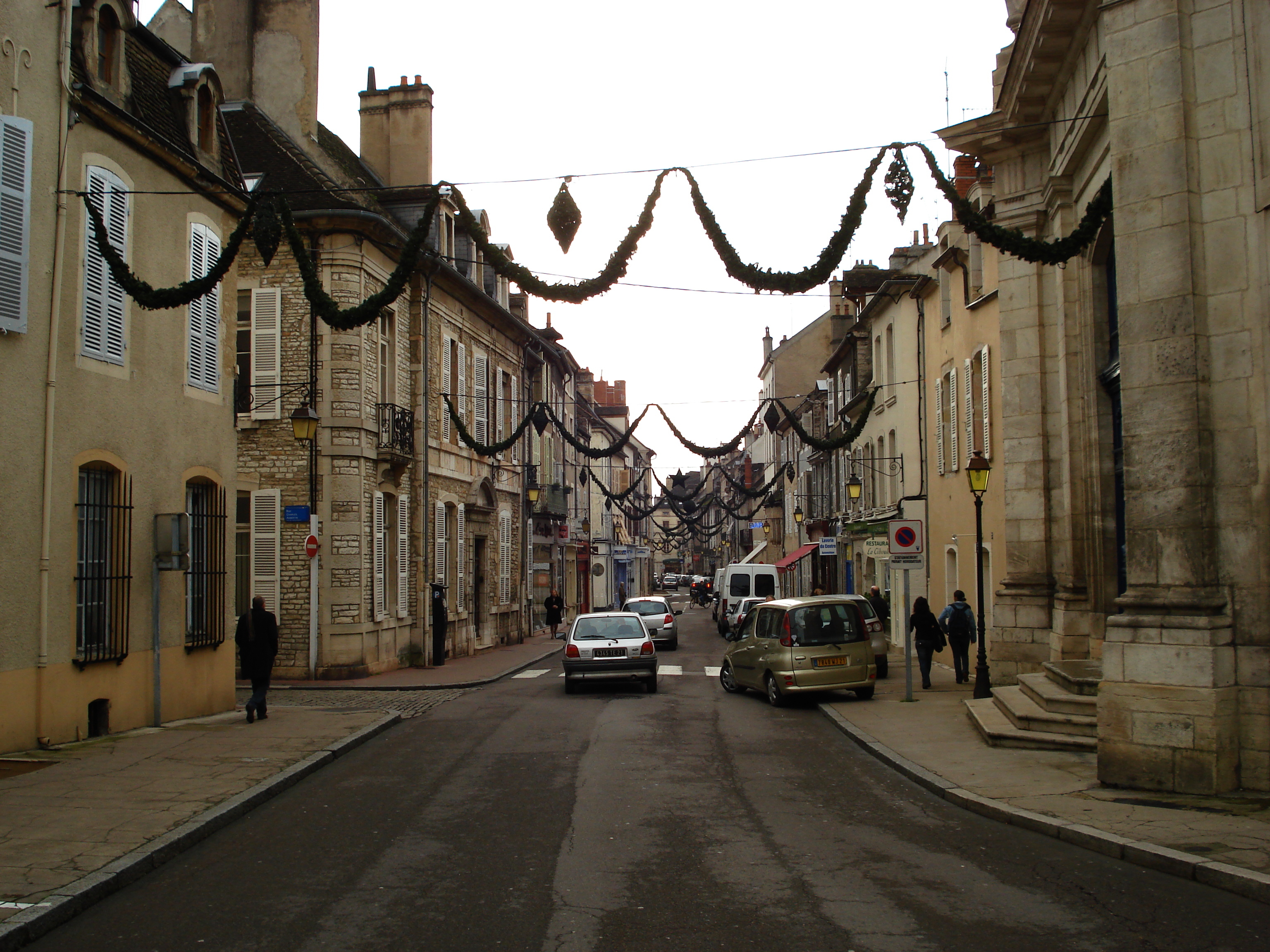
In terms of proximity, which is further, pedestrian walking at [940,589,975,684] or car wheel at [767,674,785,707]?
pedestrian walking at [940,589,975,684]

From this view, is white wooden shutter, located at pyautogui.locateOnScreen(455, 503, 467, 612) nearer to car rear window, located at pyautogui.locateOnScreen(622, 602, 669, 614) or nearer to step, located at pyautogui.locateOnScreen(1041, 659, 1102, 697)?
car rear window, located at pyautogui.locateOnScreen(622, 602, 669, 614)

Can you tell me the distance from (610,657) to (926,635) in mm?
5401

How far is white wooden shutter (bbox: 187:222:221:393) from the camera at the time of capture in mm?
14977

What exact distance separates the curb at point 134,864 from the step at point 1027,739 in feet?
23.7

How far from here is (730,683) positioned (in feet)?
63.9

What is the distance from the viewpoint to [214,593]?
15.6 metres

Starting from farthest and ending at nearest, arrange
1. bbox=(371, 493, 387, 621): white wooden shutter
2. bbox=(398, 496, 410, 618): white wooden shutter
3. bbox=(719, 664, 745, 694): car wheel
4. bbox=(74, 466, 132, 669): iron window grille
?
bbox=(398, 496, 410, 618): white wooden shutter < bbox=(371, 493, 387, 621): white wooden shutter < bbox=(719, 664, 745, 694): car wheel < bbox=(74, 466, 132, 669): iron window grille

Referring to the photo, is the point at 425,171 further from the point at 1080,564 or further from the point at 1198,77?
the point at 1198,77

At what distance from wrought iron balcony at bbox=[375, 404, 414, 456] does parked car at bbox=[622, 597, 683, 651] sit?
10.4 m

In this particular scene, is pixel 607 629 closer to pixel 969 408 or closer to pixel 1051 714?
pixel 969 408

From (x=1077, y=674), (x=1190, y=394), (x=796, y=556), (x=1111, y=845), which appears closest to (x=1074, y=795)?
→ (x=1111, y=845)

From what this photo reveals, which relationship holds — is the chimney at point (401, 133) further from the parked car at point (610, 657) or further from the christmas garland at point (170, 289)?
the christmas garland at point (170, 289)

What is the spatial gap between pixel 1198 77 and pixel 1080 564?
7210 millimetres

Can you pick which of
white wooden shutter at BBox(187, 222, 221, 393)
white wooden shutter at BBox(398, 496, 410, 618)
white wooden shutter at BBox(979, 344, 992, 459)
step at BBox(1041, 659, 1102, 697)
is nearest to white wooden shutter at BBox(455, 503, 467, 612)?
white wooden shutter at BBox(398, 496, 410, 618)
